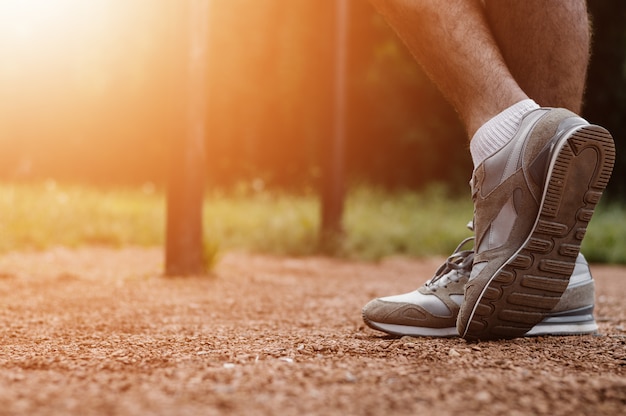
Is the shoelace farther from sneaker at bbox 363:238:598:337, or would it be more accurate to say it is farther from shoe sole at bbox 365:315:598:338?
shoe sole at bbox 365:315:598:338

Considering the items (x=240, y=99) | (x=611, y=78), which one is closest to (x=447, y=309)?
(x=240, y=99)

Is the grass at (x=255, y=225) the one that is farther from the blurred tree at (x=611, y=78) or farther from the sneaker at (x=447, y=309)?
the sneaker at (x=447, y=309)

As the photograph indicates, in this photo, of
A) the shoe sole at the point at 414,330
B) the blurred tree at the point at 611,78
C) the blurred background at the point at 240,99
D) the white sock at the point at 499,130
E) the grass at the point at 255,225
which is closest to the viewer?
the white sock at the point at 499,130

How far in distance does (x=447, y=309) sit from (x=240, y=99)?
9404 millimetres

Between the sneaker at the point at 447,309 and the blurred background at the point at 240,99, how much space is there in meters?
8.38

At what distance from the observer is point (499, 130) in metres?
1.55

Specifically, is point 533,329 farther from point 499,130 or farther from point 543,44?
point 543,44

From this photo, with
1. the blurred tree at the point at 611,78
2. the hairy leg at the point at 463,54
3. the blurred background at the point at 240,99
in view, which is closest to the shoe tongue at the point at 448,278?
the hairy leg at the point at 463,54

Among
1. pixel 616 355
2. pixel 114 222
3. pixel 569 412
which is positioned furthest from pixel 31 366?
pixel 114 222

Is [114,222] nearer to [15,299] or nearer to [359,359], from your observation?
[15,299]

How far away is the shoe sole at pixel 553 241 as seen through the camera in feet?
4.63

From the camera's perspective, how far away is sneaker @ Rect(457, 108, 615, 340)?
142cm

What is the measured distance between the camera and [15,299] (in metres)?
2.73

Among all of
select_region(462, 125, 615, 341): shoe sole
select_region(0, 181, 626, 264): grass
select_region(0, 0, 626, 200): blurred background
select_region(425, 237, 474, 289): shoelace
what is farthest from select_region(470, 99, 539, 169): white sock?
select_region(0, 0, 626, 200): blurred background
